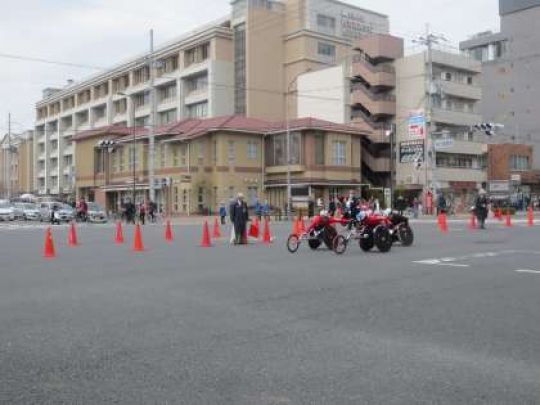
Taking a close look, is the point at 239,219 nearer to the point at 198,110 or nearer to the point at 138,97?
the point at 198,110

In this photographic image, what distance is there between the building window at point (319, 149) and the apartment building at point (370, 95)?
318 inches

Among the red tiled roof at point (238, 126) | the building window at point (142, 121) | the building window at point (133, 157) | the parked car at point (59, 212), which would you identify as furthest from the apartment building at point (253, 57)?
the parked car at point (59, 212)

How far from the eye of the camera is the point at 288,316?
331 inches

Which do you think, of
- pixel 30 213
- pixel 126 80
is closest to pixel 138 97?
pixel 126 80

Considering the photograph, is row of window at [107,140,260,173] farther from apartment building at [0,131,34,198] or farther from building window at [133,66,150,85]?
apartment building at [0,131,34,198]

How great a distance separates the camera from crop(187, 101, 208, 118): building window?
7583 centimetres

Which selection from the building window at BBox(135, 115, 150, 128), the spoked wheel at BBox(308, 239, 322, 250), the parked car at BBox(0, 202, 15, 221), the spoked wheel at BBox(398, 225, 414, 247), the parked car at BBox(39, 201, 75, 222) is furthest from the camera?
the building window at BBox(135, 115, 150, 128)

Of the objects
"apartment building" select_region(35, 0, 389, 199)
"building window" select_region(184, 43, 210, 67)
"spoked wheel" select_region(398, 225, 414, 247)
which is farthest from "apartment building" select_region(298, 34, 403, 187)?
"spoked wheel" select_region(398, 225, 414, 247)

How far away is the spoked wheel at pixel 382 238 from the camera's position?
680 inches

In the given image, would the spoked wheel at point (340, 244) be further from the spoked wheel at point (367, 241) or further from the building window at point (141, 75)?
the building window at point (141, 75)

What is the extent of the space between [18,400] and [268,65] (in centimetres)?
7307

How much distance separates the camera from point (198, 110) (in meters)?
77.4

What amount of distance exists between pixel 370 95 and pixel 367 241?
5103cm

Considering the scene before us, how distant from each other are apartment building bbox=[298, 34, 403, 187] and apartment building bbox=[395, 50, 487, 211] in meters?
1.26
